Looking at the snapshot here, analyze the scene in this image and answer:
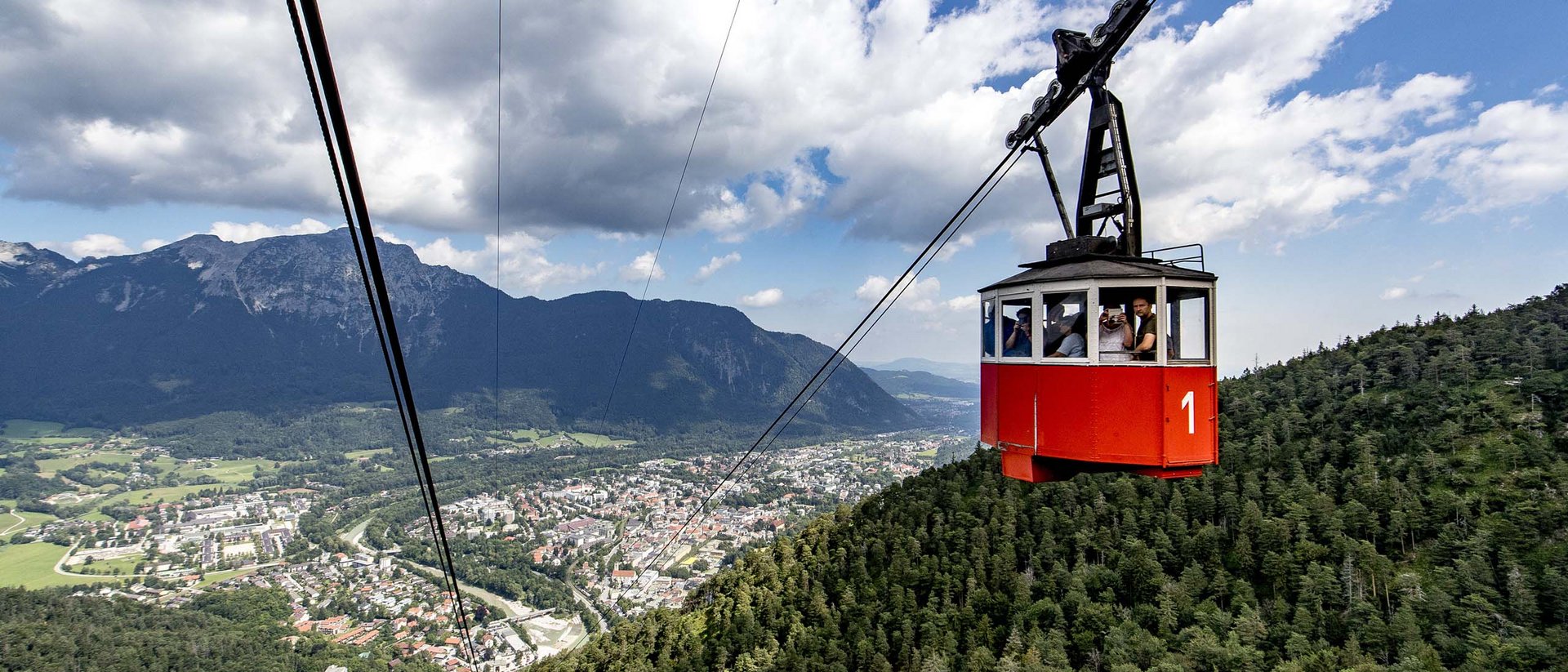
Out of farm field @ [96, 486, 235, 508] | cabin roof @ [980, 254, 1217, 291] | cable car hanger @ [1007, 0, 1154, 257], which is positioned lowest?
farm field @ [96, 486, 235, 508]

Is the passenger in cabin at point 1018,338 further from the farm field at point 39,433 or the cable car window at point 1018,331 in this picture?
the farm field at point 39,433

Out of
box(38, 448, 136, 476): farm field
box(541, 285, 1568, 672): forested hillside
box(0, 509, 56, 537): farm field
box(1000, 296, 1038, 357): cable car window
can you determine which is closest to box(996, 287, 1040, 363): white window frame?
box(1000, 296, 1038, 357): cable car window

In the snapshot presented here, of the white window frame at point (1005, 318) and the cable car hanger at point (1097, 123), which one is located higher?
the cable car hanger at point (1097, 123)

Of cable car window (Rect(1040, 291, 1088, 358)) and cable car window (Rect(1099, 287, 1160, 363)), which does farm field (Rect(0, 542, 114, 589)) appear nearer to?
cable car window (Rect(1040, 291, 1088, 358))

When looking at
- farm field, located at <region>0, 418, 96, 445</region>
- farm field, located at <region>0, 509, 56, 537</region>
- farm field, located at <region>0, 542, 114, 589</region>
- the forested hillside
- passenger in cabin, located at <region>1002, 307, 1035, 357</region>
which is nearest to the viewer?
passenger in cabin, located at <region>1002, 307, 1035, 357</region>

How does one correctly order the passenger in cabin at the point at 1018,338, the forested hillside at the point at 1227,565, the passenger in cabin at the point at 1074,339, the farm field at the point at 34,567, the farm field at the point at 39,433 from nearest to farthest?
the passenger in cabin at the point at 1074,339 < the passenger in cabin at the point at 1018,338 < the forested hillside at the point at 1227,565 < the farm field at the point at 34,567 < the farm field at the point at 39,433

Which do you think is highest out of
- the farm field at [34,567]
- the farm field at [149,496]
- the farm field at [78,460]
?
the farm field at [78,460]

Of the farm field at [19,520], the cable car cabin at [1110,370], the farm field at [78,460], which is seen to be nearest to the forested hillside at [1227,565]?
the cable car cabin at [1110,370]
